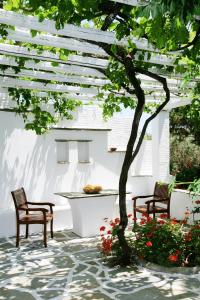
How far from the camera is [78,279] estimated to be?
14.8 feet

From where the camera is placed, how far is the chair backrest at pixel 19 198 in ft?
20.2

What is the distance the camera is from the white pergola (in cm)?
355

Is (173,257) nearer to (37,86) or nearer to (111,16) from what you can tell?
(111,16)

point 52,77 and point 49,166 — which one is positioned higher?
point 52,77

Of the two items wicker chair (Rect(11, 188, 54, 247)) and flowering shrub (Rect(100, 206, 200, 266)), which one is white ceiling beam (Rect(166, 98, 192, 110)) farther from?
wicker chair (Rect(11, 188, 54, 247))

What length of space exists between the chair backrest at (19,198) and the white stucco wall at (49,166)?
1.28 ft

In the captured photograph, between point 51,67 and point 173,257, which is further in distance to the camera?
point 51,67

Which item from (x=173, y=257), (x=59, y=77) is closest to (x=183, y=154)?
(x=59, y=77)

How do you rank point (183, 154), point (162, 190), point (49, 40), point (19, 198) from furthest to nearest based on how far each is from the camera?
point (183, 154) < point (162, 190) < point (19, 198) < point (49, 40)

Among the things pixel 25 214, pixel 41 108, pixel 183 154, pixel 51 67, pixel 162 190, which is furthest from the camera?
pixel 183 154

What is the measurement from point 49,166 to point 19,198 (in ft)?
4.00

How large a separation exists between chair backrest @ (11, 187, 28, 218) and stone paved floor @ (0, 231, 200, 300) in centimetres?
81

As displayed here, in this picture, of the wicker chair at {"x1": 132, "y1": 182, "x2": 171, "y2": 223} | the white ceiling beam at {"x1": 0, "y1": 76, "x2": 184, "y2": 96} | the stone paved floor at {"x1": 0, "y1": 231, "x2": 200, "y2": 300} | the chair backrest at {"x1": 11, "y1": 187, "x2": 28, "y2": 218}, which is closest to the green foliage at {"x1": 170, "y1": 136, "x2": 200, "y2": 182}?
the wicker chair at {"x1": 132, "y1": 182, "x2": 171, "y2": 223}

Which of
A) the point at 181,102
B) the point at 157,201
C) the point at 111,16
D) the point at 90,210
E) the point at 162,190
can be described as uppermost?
the point at 111,16
